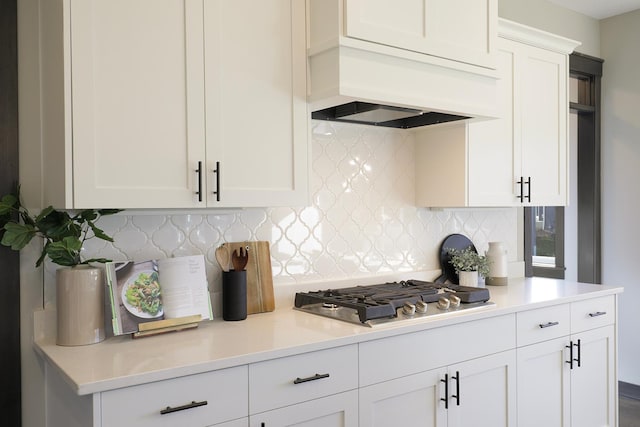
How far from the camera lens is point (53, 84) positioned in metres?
1.77

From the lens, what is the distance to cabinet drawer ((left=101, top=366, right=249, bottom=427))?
1.48 m

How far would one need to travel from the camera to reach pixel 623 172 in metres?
4.00

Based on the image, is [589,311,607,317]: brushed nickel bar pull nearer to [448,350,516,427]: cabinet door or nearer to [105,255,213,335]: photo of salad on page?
[448,350,516,427]: cabinet door

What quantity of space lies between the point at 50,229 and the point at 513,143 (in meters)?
2.32

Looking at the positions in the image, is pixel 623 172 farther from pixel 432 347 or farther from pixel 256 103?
pixel 256 103

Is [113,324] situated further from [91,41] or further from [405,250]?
[405,250]

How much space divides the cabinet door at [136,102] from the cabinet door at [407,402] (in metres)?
0.95

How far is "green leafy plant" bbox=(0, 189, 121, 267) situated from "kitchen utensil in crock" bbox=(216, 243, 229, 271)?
1.66ft

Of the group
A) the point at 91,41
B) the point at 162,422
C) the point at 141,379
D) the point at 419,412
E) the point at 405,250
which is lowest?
the point at 419,412

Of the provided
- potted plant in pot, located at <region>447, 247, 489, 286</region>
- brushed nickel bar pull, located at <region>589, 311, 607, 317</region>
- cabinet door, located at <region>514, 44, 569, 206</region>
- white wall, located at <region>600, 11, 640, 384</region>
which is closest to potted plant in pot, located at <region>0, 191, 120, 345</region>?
potted plant in pot, located at <region>447, 247, 489, 286</region>

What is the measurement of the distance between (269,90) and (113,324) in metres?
1.01

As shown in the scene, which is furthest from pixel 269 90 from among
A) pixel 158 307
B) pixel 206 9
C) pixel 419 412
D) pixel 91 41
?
pixel 419 412

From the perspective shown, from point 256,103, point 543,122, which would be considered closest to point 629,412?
point 543,122

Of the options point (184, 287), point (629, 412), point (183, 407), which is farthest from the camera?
point (629, 412)
